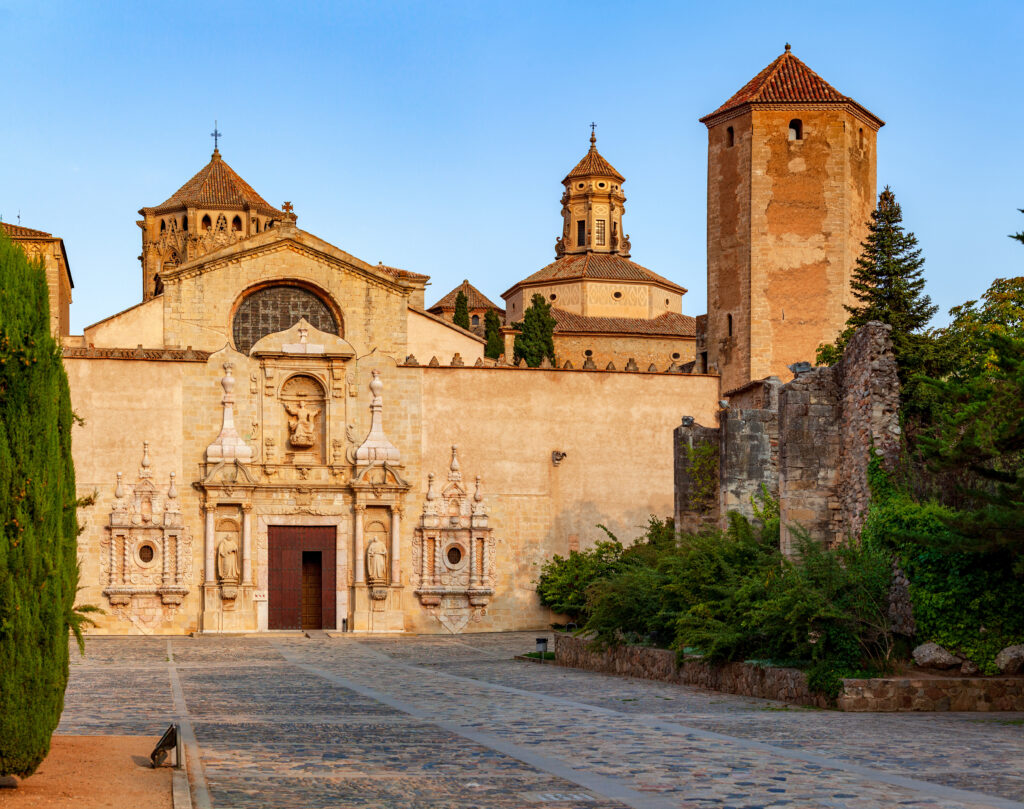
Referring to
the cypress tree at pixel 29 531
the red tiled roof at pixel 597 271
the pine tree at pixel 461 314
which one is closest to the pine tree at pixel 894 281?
the cypress tree at pixel 29 531

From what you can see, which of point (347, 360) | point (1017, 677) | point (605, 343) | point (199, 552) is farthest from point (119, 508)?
point (605, 343)

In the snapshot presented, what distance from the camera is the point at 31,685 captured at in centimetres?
896

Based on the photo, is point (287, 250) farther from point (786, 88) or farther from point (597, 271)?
point (597, 271)

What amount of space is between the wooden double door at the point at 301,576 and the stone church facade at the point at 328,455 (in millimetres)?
48

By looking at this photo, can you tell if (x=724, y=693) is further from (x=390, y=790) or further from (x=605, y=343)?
(x=605, y=343)

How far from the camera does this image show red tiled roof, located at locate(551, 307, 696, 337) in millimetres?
78812

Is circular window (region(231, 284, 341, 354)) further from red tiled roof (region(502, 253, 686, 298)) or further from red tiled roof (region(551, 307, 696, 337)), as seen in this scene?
red tiled roof (region(502, 253, 686, 298))

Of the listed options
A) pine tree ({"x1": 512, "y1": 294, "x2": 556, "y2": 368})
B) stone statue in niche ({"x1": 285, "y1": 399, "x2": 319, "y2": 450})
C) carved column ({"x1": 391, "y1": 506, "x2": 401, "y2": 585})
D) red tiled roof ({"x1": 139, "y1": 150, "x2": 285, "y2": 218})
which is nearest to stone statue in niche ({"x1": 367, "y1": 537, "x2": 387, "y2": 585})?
carved column ({"x1": 391, "y1": 506, "x2": 401, "y2": 585})

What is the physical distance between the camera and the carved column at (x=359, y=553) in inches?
1415

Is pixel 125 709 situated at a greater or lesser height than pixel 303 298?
lesser

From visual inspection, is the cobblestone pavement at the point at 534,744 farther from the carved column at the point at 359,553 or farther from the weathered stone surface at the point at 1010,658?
the carved column at the point at 359,553

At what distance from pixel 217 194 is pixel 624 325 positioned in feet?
75.4

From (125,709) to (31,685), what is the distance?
22.3ft

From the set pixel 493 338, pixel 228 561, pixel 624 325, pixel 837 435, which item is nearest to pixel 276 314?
pixel 228 561
